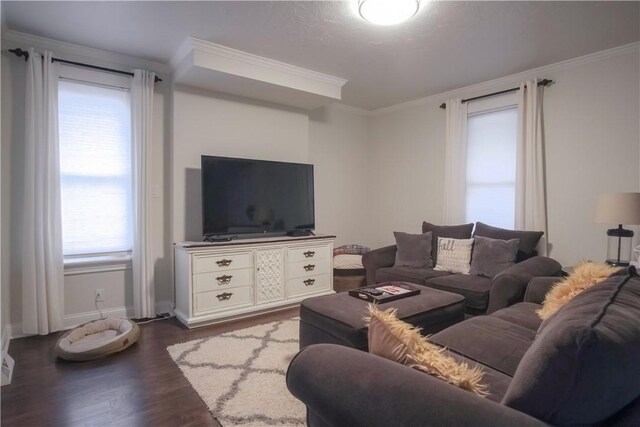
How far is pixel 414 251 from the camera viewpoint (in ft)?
12.4

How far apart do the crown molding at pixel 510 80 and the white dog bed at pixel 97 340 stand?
415 centimetres

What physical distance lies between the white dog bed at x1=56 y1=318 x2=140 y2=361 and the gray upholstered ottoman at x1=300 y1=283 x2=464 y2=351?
1390 mm

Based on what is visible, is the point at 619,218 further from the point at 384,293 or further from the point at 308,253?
the point at 308,253

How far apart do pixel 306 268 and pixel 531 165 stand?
256cm

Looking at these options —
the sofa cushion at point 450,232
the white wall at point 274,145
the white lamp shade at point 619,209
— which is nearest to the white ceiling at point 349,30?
the white wall at point 274,145

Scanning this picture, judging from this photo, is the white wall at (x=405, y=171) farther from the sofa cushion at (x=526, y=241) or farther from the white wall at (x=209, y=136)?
the white wall at (x=209, y=136)

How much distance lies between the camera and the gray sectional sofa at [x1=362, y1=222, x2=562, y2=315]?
2.66 m

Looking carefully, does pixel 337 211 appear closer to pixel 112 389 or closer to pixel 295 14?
pixel 295 14

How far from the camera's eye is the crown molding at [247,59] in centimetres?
297

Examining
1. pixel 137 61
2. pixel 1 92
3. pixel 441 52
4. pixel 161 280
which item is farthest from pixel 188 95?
pixel 441 52

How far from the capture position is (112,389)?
2115 mm

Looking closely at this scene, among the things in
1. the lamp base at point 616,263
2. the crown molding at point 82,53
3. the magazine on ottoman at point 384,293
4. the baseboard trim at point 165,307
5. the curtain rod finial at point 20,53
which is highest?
the crown molding at point 82,53

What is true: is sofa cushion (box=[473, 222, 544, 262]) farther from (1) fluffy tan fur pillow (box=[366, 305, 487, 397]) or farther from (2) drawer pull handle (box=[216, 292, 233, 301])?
(2) drawer pull handle (box=[216, 292, 233, 301])

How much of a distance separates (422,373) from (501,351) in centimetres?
82
